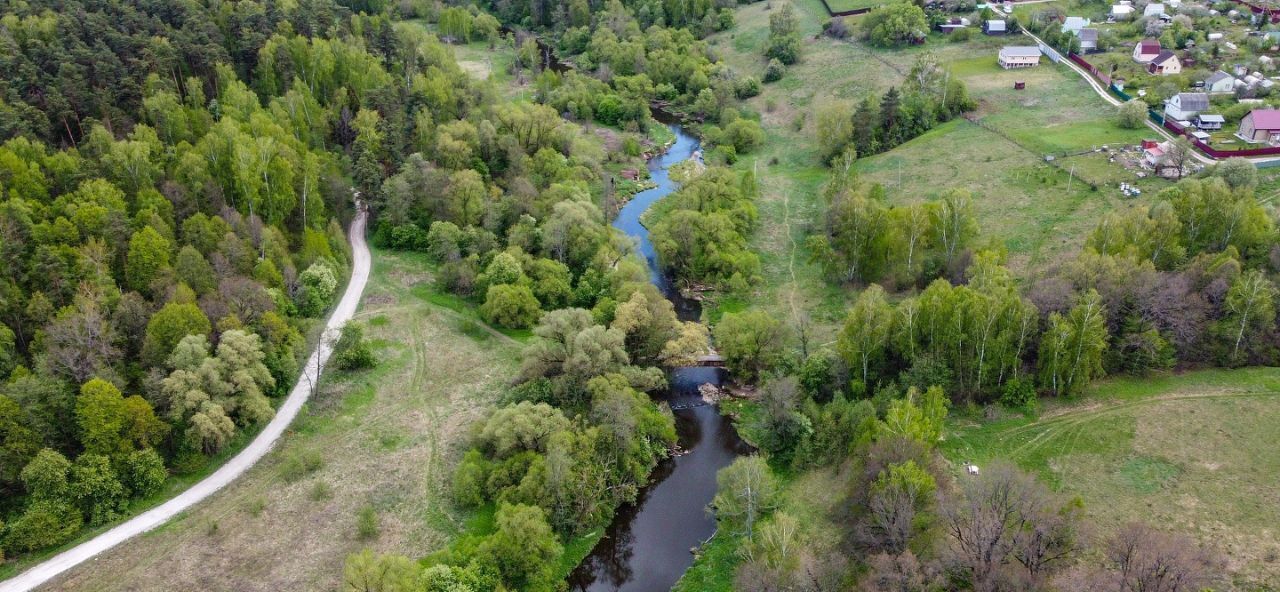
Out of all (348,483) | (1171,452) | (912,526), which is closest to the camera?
(912,526)

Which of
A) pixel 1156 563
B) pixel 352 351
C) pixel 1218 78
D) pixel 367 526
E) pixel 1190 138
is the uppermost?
pixel 1156 563

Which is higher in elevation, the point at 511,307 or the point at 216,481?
the point at 216,481

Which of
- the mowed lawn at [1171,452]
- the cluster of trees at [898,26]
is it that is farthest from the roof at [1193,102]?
the cluster of trees at [898,26]

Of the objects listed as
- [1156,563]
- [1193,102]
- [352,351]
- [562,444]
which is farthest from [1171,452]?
[352,351]

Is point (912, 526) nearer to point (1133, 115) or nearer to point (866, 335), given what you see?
point (866, 335)

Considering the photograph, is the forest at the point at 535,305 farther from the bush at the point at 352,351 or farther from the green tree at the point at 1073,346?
the bush at the point at 352,351

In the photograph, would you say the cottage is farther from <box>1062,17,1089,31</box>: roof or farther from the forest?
the forest

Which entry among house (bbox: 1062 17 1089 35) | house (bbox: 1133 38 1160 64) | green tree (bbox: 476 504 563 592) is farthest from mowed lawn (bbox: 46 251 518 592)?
house (bbox: 1062 17 1089 35)

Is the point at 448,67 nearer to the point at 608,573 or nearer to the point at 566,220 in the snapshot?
the point at 566,220
